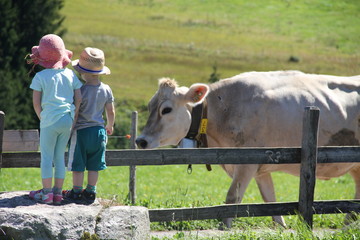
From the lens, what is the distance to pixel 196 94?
885 centimetres

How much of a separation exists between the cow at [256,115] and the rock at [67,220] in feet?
8.30

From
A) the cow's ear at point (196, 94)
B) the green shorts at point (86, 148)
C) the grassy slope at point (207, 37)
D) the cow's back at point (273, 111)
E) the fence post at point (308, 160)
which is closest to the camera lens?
the green shorts at point (86, 148)

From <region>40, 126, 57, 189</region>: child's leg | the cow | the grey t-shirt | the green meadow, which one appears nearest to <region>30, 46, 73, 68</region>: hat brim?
the grey t-shirt

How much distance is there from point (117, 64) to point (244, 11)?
116 feet

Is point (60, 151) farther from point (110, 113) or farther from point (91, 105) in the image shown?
point (110, 113)

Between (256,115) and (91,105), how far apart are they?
3.33 m

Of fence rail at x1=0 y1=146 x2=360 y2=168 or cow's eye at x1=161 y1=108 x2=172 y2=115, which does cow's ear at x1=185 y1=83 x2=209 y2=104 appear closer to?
cow's eye at x1=161 y1=108 x2=172 y2=115

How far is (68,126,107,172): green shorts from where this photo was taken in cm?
638

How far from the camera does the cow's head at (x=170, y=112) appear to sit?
8.79 metres

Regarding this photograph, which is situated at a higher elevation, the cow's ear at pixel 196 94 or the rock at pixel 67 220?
the cow's ear at pixel 196 94

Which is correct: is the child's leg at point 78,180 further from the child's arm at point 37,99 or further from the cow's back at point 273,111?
the cow's back at point 273,111

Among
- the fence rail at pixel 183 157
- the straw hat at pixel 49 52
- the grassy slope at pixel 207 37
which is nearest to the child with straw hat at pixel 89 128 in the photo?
the straw hat at pixel 49 52

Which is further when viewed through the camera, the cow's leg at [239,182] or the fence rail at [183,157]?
the cow's leg at [239,182]

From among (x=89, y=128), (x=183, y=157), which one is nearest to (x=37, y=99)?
(x=89, y=128)
